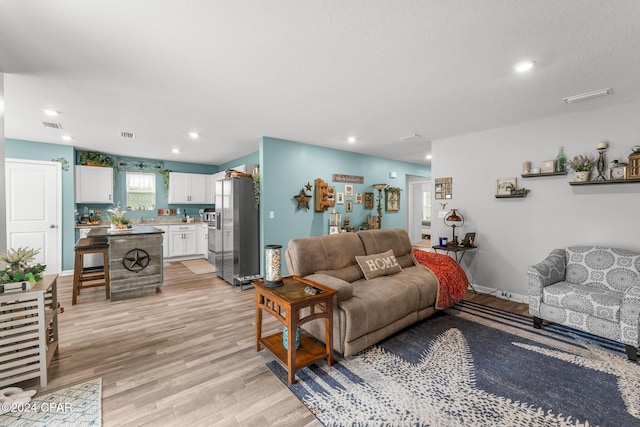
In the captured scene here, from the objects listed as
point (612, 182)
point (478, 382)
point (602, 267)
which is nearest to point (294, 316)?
point (478, 382)

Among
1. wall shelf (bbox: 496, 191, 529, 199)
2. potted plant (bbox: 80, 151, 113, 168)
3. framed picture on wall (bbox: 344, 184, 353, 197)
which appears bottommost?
wall shelf (bbox: 496, 191, 529, 199)

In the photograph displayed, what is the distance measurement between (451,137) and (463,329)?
3084 mm

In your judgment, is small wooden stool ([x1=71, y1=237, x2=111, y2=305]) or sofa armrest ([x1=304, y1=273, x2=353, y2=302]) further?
small wooden stool ([x1=71, y1=237, x2=111, y2=305])

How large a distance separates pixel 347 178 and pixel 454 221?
2.22 m

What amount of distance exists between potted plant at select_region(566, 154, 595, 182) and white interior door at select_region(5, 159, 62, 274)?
811 centimetres

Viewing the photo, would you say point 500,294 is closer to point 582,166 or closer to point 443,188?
point 443,188

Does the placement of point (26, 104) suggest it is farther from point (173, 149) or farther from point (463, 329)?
point (463, 329)

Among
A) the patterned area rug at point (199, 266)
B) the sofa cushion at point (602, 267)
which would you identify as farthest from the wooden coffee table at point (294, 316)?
the patterned area rug at point (199, 266)

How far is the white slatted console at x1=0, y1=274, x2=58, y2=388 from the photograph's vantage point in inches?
76.9

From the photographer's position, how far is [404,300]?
9.30 feet

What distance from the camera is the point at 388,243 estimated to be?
12.3 ft

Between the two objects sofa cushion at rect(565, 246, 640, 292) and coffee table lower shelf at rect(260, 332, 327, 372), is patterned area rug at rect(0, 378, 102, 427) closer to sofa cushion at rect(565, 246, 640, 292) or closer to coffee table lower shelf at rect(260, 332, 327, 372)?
coffee table lower shelf at rect(260, 332, 327, 372)

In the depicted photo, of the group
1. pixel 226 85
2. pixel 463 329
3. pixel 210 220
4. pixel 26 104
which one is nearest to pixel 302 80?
pixel 226 85

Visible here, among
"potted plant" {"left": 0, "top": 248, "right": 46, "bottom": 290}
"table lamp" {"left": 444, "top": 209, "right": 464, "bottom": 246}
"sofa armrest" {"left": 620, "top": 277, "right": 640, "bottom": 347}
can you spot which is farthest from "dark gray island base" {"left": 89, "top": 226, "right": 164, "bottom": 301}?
"sofa armrest" {"left": 620, "top": 277, "right": 640, "bottom": 347}
